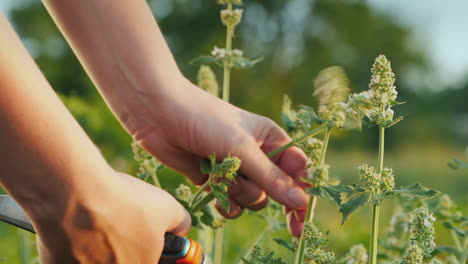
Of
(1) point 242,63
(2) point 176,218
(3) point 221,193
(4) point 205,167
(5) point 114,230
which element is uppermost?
(1) point 242,63

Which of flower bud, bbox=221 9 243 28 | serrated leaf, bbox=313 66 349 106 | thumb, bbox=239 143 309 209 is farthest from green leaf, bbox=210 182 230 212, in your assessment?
flower bud, bbox=221 9 243 28

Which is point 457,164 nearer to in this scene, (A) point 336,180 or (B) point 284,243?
(A) point 336,180

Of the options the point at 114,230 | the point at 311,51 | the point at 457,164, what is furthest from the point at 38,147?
the point at 311,51

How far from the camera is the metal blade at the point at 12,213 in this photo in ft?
4.32

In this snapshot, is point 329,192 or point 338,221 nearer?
point 329,192

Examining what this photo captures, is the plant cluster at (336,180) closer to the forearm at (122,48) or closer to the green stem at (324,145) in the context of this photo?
the green stem at (324,145)

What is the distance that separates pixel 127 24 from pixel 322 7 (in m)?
22.7

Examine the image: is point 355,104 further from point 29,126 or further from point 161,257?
point 29,126

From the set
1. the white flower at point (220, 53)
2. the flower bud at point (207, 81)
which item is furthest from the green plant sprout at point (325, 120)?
the flower bud at point (207, 81)

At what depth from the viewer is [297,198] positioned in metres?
1.73

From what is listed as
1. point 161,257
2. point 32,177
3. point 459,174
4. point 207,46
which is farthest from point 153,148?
point 207,46

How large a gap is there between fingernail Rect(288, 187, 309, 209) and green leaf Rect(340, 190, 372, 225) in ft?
1.36

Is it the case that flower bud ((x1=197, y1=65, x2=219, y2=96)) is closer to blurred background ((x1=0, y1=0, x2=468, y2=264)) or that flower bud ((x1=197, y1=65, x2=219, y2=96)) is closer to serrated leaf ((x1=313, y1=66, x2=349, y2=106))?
serrated leaf ((x1=313, y1=66, x2=349, y2=106))

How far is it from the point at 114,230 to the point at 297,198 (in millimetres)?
729
